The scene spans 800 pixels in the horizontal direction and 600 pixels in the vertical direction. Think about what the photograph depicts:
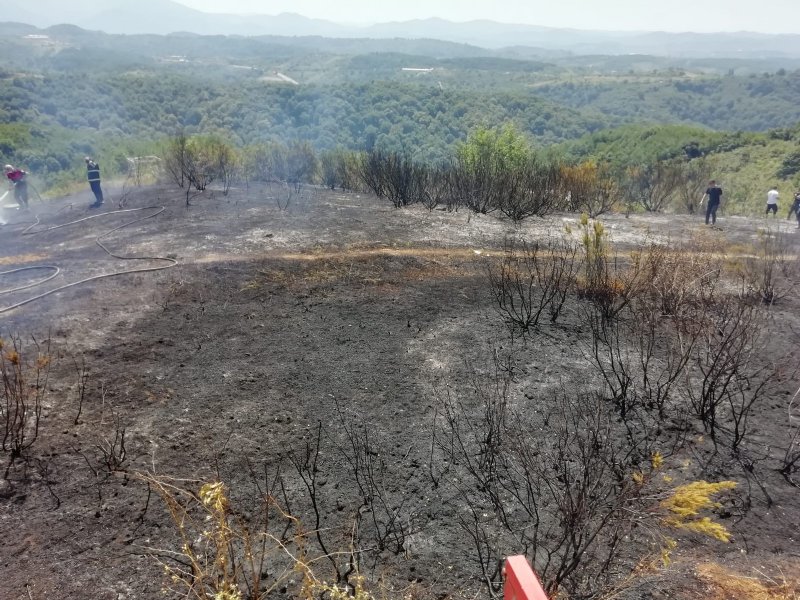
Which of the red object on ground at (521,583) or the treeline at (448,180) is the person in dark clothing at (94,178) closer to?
the treeline at (448,180)

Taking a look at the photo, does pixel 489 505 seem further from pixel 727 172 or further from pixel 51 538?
pixel 727 172

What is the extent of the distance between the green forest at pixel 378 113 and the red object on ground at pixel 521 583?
17064 mm

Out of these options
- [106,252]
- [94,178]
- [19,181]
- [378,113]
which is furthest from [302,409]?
[378,113]

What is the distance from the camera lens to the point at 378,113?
217 feet

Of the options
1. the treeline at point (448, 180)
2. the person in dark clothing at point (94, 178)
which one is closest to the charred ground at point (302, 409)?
the person in dark clothing at point (94, 178)

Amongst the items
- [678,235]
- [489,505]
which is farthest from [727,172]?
[489,505]

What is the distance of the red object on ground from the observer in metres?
1.49

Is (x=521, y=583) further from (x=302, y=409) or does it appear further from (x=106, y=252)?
(x=106, y=252)

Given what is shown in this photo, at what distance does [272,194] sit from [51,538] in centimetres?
1181

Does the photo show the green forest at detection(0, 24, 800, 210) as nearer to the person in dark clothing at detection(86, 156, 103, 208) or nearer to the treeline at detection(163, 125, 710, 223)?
the treeline at detection(163, 125, 710, 223)

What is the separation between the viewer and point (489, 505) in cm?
359

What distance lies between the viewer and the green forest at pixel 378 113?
35.6m

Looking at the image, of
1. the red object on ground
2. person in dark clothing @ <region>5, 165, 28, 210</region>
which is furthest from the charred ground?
person in dark clothing @ <region>5, 165, 28, 210</region>

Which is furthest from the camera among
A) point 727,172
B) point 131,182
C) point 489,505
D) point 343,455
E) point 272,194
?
point 727,172
